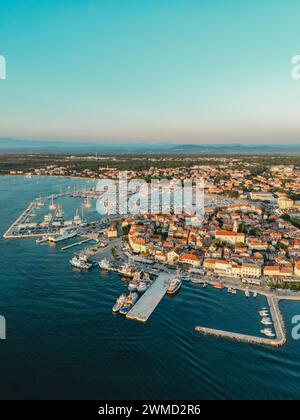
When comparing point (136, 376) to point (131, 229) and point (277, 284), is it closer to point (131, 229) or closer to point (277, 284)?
point (277, 284)

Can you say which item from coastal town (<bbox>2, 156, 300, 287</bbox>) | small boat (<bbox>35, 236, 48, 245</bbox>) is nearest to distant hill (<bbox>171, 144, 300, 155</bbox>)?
coastal town (<bbox>2, 156, 300, 287</bbox>)

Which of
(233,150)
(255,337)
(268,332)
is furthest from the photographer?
(233,150)

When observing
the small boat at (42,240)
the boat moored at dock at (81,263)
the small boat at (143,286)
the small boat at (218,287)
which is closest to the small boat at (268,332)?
the small boat at (218,287)

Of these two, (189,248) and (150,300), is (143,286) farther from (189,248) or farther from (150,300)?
(189,248)

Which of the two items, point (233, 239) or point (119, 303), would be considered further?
point (233, 239)

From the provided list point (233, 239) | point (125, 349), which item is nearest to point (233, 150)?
point (233, 239)

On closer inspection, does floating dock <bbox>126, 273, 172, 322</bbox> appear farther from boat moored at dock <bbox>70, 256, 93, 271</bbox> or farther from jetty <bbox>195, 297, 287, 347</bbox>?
boat moored at dock <bbox>70, 256, 93, 271</bbox>

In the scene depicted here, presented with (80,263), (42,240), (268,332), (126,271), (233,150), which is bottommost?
(268,332)
